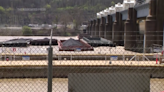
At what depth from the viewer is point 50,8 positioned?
154750 millimetres

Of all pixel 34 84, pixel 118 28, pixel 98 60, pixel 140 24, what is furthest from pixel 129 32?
pixel 34 84

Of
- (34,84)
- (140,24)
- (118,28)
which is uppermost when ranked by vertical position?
(140,24)

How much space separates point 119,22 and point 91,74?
30.0m

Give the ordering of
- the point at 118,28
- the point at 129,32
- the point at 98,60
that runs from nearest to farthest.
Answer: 1. the point at 98,60
2. the point at 129,32
3. the point at 118,28

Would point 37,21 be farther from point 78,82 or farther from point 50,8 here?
point 78,82

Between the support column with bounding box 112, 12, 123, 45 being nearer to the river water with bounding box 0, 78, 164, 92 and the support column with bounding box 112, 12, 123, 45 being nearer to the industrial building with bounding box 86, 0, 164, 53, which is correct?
the industrial building with bounding box 86, 0, 164, 53

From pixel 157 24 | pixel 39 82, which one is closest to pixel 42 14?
pixel 157 24

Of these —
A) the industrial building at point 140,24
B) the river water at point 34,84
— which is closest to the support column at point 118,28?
the industrial building at point 140,24

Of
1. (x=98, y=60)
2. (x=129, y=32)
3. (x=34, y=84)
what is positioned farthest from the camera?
(x=129, y=32)

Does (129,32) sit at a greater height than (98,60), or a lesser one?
greater

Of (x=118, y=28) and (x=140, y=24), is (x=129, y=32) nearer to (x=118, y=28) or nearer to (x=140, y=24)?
(x=140, y=24)

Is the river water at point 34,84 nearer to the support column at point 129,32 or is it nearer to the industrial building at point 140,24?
the industrial building at point 140,24

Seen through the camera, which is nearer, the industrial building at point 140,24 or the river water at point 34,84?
the river water at point 34,84

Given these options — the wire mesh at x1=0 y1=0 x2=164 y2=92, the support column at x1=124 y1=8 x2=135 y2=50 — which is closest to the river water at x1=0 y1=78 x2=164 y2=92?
the wire mesh at x1=0 y1=0 x2=164 y2=92
